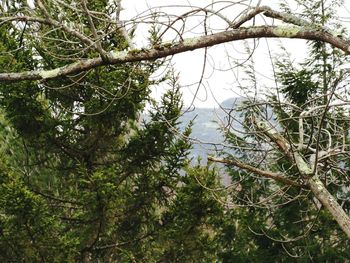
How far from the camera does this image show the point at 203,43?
3.13 metres

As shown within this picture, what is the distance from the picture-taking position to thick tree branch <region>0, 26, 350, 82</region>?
2988 millimetres

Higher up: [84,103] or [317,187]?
[84,103]

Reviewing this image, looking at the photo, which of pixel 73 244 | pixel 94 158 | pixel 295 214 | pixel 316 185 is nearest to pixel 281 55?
pixel 295 214

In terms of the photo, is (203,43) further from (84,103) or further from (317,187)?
(84,103)

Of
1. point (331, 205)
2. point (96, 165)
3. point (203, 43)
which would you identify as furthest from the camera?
point (96, 165)

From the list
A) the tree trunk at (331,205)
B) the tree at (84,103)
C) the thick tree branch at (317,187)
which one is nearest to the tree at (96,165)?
the tree at (84,103)

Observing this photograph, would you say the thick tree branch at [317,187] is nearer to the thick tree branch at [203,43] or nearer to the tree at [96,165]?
the thick tree branch at [203,43]

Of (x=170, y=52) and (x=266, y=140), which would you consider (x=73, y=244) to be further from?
(x=170, y=52)

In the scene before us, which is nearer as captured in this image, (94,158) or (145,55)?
(145,55)

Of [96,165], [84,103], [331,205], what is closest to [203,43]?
[331,205]

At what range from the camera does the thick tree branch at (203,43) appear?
2.99 m

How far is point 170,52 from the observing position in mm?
3197

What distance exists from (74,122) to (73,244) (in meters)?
2.06

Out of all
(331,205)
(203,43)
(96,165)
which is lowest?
(331,205)
